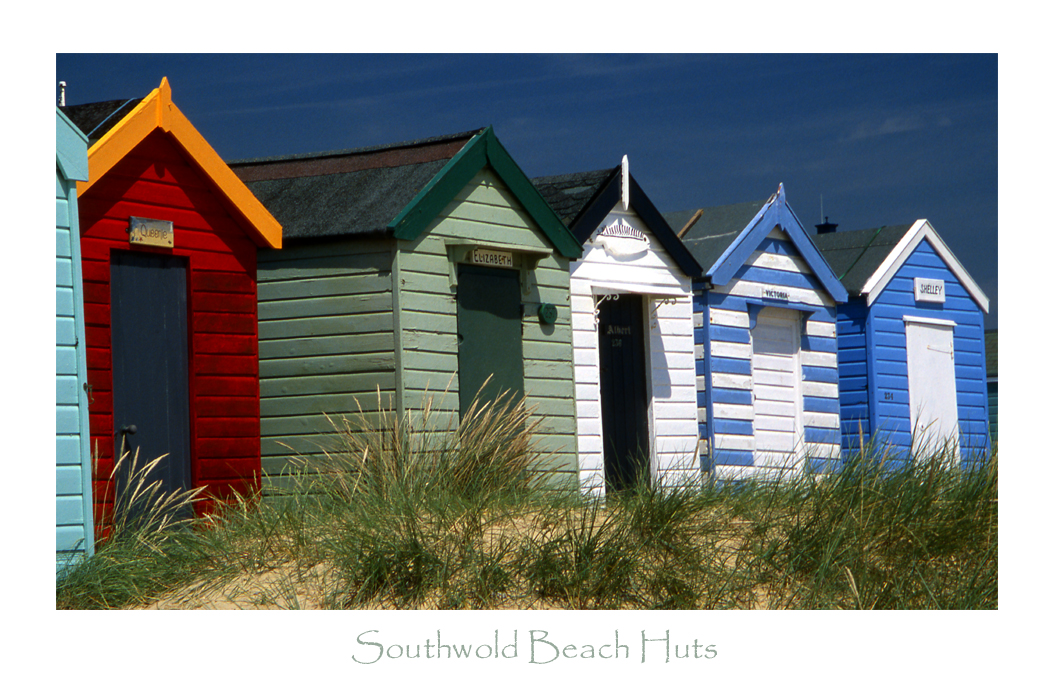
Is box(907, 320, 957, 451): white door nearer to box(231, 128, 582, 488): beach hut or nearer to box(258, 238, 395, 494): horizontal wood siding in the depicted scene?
box(231, 128, 582, 488): beach hut

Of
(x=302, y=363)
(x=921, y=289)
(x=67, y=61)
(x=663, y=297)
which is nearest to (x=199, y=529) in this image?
(x=302, y=363)

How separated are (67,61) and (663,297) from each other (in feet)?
21.4

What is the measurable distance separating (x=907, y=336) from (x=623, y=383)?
429 centimetres

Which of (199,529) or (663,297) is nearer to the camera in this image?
(199,529)

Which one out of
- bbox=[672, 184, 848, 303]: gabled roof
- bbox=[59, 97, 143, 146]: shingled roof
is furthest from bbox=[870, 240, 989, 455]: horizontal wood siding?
bbox=[59, 97, 143, 146]: shingled roof

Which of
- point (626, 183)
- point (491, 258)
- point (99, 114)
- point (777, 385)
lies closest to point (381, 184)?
point (491, 258)

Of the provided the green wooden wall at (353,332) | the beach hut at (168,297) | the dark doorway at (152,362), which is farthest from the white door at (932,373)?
the dark doorway at (152,362)

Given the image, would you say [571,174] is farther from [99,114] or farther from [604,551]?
Result: [604,551]

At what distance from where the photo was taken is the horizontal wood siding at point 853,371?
13859 millimetres

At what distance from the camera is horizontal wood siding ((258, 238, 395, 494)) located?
9.30 metres

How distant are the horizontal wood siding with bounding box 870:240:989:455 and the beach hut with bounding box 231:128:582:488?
17.0 feet

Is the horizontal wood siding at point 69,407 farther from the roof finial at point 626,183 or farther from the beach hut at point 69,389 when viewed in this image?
the roof finial at point 626,183

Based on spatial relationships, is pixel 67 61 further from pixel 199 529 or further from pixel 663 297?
pixel 663 297
